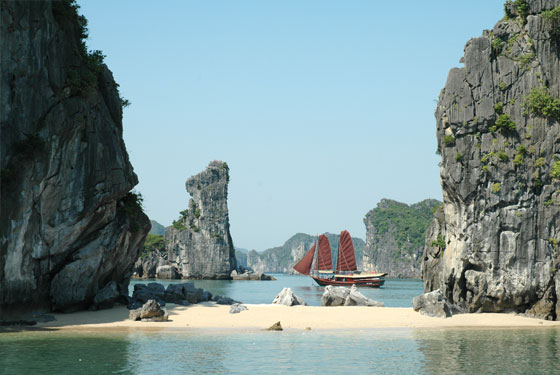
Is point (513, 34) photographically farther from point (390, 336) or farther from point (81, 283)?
point (81, 283)

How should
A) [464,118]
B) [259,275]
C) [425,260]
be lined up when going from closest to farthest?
[464,118], [425,260], [259,275]

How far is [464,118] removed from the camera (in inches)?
1353

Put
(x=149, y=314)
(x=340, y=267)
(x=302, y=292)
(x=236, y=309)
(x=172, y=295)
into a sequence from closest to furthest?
(x=149, y=314), (x=236, y=309), (x=172, y=295), (x=302, y=292), (x=340, y=267)

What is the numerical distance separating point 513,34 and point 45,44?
23.2m

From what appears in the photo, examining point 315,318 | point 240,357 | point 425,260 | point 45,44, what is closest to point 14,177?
point 45,44

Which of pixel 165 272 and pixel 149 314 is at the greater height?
pixel 165 272

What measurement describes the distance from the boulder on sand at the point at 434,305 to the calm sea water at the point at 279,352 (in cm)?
484

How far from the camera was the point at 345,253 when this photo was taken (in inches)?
4053

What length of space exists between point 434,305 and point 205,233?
3951 inches

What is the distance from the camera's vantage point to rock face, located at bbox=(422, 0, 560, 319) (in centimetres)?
3250

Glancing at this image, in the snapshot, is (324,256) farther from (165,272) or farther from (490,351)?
(490,351)

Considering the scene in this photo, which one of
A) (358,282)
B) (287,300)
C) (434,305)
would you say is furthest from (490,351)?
(358,282)

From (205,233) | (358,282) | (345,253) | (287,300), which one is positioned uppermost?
(205,233)

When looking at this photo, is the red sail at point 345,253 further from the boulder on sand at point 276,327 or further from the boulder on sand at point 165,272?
the boulder on sand at point 276,327
